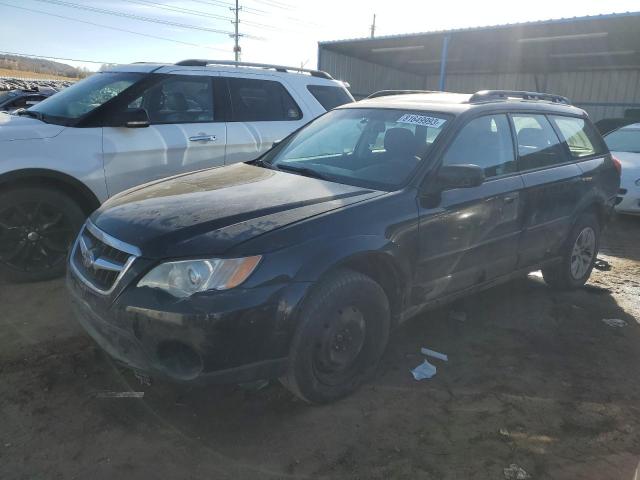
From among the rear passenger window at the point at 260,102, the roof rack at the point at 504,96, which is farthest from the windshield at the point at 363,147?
the rear passenger window at the point at 260,102

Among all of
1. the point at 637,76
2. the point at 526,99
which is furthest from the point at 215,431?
the point at 637,76

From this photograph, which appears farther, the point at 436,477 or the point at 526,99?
the point at 526,99

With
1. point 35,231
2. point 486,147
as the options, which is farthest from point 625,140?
point 35,231

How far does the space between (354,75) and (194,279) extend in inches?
861

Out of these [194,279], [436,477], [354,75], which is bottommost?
[436,477]

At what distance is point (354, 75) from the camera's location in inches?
898

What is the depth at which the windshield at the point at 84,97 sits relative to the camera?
15.2 ft

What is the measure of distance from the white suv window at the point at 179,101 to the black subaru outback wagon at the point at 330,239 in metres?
1.43

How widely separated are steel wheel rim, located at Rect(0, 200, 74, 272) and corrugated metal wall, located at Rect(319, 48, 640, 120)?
60.1ft

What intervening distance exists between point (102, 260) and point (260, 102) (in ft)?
11.4

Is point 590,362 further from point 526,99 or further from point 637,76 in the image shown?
point 637,76

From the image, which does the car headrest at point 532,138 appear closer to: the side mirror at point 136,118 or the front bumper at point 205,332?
the front bumper at point 205,332

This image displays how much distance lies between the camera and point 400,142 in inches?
140

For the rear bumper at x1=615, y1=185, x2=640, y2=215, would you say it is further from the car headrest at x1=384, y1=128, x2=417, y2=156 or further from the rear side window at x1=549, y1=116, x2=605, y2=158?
the car headrest at x1=384, y1=128, x2=417, y2=156
